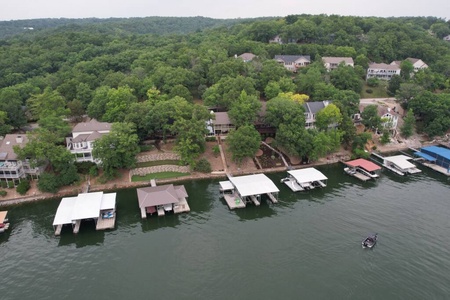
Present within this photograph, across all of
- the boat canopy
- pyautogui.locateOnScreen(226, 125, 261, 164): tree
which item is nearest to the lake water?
pyautogui.locateOnScreen(226, 125, 261, 164): tree

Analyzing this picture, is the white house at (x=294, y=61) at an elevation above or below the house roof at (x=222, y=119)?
above

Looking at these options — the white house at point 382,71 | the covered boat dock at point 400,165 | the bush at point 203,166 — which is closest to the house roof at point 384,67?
the white house at point 382,71

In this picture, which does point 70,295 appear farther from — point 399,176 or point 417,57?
point 417,57

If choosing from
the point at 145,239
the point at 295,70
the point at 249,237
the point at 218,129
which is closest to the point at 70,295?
the point at 145,239

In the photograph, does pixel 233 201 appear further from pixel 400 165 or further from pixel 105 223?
pixel 400 165

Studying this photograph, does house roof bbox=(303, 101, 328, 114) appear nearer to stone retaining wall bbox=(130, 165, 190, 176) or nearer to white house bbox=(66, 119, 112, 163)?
stone retaining wall bbox=(130, 165, 190, 176)

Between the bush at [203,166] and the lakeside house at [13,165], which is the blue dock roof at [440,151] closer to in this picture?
the bush at [203,166]
